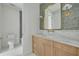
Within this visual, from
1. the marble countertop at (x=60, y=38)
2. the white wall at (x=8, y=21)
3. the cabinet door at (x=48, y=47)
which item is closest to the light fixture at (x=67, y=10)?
the marble countertop at (x=60, y=38)

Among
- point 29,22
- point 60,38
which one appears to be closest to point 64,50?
point 60,38

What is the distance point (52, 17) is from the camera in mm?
1749

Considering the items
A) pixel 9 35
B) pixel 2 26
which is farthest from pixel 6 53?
pixel 2 26

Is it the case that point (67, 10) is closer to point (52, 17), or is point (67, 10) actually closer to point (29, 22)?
point (52, 17)

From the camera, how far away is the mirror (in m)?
1.74

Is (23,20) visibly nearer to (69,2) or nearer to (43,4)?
(43,4)

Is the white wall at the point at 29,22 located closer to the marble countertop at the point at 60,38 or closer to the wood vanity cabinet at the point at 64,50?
the marble countertop at the point at 60,38

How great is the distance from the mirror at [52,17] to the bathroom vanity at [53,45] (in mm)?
125

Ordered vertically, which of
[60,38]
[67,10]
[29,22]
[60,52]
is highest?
[67,10]

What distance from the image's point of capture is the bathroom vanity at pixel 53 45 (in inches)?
65.4

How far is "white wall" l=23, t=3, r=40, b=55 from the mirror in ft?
0.37

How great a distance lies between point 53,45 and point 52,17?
35 cm

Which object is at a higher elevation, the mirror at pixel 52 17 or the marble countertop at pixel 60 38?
the mirror at pixel 52 17

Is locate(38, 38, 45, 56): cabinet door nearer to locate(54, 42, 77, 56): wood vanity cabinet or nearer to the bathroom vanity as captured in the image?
the bathroom vanity
